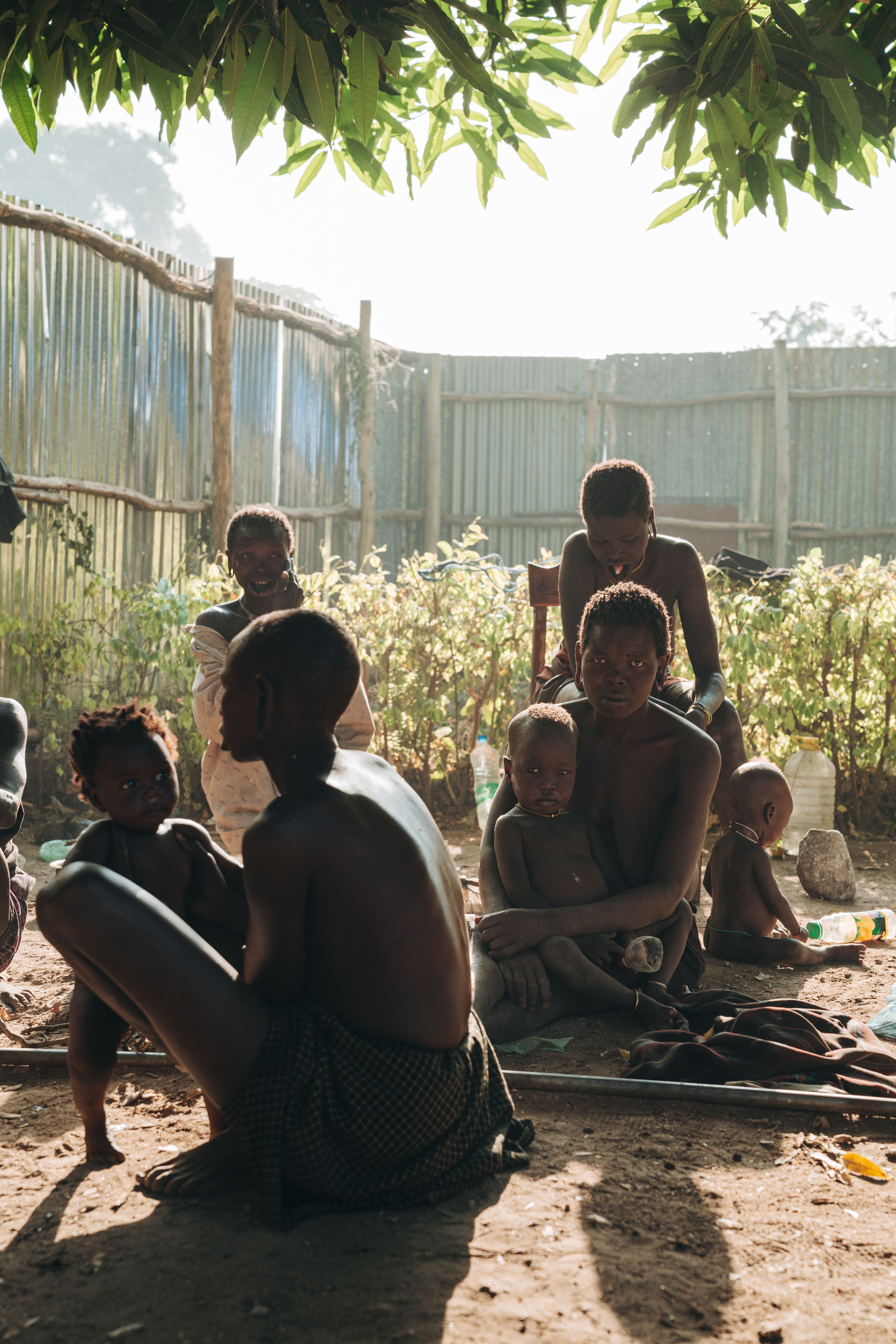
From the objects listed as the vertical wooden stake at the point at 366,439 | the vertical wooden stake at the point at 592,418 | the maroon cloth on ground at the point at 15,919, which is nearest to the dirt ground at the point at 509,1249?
the maroon cloth on ground at the point at 15,919

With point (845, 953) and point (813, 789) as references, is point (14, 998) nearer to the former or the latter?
point (845, 953)

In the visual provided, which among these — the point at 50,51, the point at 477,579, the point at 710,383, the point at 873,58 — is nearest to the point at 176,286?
the point at 477,579

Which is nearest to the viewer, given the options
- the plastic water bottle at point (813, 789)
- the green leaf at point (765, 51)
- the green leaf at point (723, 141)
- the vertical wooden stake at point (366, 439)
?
the green leaf at point (765, 51)

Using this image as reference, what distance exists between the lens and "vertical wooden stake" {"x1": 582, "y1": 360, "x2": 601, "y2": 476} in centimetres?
1149

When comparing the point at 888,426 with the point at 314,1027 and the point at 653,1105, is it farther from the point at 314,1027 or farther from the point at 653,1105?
the point at 314,1027

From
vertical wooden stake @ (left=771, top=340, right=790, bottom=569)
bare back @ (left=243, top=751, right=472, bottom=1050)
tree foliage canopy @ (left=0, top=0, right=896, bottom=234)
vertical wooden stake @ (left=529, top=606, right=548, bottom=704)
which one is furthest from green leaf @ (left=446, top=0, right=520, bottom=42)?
vertical wooden stake @ (left=771, top=340, right=790, bottom=569)

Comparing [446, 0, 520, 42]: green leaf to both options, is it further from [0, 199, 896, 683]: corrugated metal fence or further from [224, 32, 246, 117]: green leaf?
[0, 199, 896, 683]: corrugated metal fence

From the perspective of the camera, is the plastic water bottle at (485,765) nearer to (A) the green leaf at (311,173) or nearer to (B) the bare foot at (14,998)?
(B) the bare foot at (14,998)

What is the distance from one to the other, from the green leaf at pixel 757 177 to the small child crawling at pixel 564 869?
155cm

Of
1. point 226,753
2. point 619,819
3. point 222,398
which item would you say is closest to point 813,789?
point 619,819

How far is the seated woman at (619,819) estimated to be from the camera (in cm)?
325

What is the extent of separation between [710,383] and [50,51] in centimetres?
988

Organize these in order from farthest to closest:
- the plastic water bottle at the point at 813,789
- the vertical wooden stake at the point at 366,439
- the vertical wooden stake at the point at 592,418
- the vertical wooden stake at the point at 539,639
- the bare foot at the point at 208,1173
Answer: the vertical wooden stake at the point at 592,418 < the vertical wooden stake at the point at 366,439 < the plastic water bottle at the point at 813,789 < the vertical wooden stake at the point at 539,639 < the bare foot at the point at 208,1173

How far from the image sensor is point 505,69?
3.10 metres
